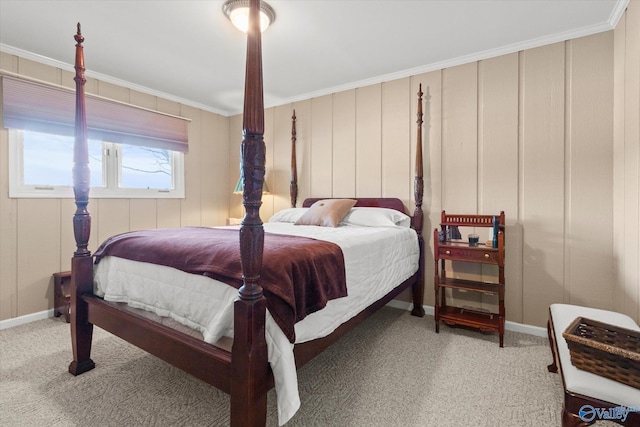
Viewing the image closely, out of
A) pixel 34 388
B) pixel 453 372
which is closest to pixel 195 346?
pixel 34 388

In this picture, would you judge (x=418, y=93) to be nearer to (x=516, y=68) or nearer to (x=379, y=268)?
(x=516, y=68)

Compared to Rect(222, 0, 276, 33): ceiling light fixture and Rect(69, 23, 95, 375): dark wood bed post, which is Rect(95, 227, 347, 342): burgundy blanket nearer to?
Rect(69, 23, 95, 375): dark wood bed post

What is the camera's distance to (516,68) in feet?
8.55

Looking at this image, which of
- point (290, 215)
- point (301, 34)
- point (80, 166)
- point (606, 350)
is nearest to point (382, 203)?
point (290, 215)

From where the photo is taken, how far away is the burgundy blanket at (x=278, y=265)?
1219mm

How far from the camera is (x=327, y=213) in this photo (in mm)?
2957

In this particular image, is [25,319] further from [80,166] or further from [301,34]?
[301,34]

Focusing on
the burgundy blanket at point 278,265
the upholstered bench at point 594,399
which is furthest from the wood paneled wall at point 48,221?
the upholstered bench at point 594,399

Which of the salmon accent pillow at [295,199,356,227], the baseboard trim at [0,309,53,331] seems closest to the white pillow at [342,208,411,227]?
the salmon accent pillow at [295,199,356,227]

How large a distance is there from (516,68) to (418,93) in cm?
79

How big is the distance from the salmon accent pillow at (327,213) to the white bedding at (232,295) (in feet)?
2.13

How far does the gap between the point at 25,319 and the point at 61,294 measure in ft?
1.13

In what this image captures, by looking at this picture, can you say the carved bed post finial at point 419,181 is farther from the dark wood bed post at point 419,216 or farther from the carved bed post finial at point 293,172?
the carved bed post finial at point 293,172

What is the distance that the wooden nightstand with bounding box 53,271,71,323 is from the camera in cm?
279
